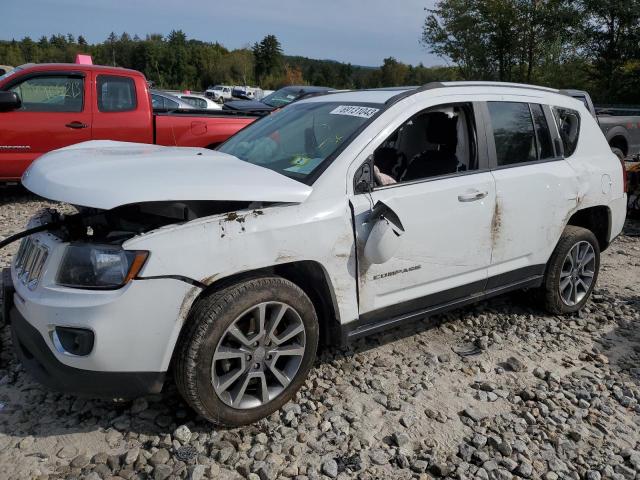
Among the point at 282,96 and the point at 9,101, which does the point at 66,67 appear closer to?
the point at 9,101

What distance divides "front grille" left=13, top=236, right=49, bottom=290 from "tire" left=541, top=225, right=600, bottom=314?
343 cm

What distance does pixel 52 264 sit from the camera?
243 cm

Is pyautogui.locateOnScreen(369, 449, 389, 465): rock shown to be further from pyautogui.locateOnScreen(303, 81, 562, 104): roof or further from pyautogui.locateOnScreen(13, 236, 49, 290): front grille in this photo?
pyautogui.locateOnScreen(303, 81, 562, 104): roof

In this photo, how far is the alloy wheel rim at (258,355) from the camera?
8.59ft

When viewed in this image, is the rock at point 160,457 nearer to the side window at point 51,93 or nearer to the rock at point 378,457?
the rock at point 378,457

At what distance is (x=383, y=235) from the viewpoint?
279 cm

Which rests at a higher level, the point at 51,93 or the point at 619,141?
the point at 51,93

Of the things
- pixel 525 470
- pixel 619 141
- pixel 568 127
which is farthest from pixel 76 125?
pixel 619 141

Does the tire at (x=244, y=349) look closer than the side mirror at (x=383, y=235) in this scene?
Yes

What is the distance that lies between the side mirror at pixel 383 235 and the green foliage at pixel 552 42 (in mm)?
28743

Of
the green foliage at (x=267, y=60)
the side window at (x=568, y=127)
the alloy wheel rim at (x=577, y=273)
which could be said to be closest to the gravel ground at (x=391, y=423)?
the alloy wheel rim at (x=577, y=273)

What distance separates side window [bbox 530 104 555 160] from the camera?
3904 mm

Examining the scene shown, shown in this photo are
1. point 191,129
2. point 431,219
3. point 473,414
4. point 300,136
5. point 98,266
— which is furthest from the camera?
point 191,129

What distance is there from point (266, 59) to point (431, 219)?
97207mm
